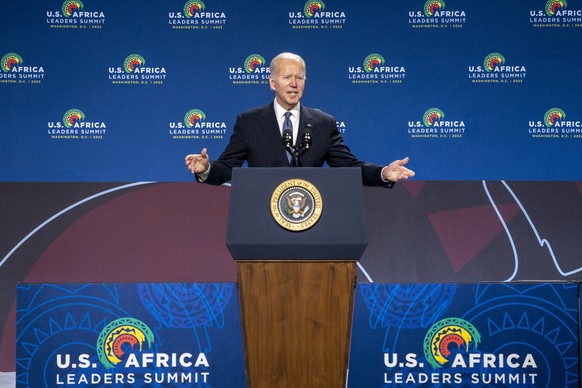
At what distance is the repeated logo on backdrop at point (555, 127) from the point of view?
461 centimetres

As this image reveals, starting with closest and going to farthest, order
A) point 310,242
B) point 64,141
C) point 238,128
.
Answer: point 310,242 < point 238,128 < point 64,141

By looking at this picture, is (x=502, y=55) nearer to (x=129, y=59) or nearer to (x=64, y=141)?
(x=129, y=59)

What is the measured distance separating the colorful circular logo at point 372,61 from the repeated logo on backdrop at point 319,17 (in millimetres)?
283

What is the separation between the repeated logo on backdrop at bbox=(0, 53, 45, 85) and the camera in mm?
4594

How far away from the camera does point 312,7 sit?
4.66 m

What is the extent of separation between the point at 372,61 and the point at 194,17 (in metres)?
1.23

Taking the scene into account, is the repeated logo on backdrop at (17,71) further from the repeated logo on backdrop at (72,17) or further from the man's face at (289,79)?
the man's face at (289,79)

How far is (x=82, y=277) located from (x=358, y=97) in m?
2.20

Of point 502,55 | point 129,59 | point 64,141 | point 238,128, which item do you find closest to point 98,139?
point 64,141

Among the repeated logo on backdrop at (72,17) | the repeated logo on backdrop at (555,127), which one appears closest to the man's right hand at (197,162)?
the repeated logo on backdrop at (72,17)

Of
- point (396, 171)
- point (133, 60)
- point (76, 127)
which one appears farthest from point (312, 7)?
point (396, 171)

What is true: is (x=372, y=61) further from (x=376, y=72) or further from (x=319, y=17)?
(x=319, y=17)

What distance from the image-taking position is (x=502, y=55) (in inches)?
182

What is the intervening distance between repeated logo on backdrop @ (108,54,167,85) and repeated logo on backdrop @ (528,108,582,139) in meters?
2.50
